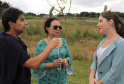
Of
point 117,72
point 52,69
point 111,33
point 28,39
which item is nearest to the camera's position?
point 117,72

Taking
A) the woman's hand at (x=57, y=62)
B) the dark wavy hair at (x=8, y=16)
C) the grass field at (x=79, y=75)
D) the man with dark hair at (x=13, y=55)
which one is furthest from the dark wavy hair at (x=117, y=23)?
the grass field at (x=79, y=75)

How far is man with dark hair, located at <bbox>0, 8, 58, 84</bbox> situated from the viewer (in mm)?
1382

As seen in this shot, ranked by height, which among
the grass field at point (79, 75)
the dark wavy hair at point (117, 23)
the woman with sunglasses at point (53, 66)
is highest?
the dark wavy hair at point (117, 23)

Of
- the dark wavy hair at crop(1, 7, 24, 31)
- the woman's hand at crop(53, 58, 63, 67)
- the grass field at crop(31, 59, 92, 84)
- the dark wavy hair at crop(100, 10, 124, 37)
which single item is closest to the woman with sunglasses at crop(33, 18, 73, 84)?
the woman's hand at crop(53, 58, 63, 67)

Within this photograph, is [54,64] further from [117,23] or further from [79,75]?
[79,75]

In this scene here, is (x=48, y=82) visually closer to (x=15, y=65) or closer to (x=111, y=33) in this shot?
(x=15, y=65)

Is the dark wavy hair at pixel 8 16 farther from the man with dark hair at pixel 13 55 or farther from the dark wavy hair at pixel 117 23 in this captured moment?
the dark wavy hair at pixel 117 23

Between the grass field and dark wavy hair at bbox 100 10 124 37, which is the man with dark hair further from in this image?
the grass field

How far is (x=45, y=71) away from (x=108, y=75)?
1.04 meters

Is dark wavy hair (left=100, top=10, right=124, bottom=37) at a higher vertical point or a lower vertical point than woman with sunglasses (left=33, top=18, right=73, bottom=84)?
higher

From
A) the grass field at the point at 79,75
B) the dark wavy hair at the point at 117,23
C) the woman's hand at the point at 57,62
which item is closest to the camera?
the dark wavy hair at the point at 117,23

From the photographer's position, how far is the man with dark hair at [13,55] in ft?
4.53

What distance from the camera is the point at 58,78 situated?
2.12m

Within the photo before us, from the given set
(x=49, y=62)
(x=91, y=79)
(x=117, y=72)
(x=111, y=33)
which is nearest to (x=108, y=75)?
(x=117, y=72)
